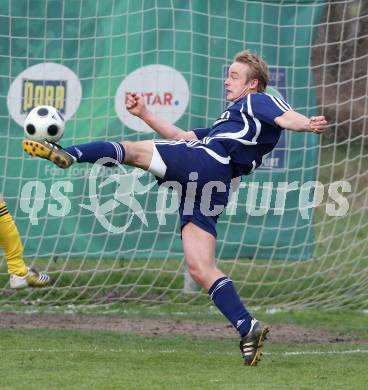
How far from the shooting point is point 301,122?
623cm

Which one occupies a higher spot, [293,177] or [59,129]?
[59,129]

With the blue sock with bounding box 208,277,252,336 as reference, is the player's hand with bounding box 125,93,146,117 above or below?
above

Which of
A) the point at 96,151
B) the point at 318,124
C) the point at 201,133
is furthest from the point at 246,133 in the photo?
the point at 96,151

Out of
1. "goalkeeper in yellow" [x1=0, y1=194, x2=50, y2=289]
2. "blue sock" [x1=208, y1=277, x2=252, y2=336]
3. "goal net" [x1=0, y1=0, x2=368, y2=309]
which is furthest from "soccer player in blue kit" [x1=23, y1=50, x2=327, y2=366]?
"goal net" [x1=0, y1=0, x2=368, y2=309]

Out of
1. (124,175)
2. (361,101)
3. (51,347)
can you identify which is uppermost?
(361,101)

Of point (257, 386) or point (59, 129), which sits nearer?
point (257, 386)

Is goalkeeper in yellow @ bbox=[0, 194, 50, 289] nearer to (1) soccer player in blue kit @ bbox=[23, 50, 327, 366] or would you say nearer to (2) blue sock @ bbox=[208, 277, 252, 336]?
(1) soccer player in blue kit @ bbox=[23, 50, 327, 366]

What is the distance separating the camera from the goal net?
9766 millimetres

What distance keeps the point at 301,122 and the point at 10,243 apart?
7.86 ft

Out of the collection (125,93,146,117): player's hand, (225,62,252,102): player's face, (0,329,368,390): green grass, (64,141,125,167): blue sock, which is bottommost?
(0,329,368,390): green grass

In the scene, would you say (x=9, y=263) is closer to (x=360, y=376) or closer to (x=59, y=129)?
(x=59, y=129)

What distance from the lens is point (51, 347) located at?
23.6ft

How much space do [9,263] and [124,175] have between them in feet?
8.28

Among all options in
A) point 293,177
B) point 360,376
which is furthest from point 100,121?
point 360,376
